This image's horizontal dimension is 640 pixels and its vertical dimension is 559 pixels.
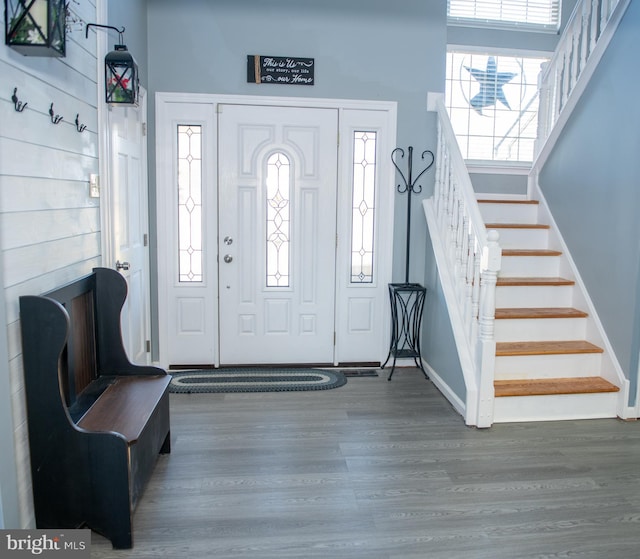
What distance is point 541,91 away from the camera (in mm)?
Answer: 4668

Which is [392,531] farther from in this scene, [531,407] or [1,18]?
[1,18]

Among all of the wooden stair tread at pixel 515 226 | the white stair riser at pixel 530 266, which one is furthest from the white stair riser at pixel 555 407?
the wooden stair tread at pixel 515 226

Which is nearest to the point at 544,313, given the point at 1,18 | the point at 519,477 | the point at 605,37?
the point at 519,477

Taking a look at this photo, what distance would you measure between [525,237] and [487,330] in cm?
147

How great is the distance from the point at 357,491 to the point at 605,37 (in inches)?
133

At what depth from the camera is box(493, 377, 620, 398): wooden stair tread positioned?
11.2ft

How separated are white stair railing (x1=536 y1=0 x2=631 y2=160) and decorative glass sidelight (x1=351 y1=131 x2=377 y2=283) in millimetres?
1442

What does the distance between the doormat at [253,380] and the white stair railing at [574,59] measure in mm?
2586

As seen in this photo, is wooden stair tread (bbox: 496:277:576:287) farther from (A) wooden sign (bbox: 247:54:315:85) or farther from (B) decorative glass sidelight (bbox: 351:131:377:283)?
(A) wooden sign (bbox: 247:54:315:85)

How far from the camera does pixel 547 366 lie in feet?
12.0

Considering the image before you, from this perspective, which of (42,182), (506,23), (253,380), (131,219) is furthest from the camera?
(506,23)

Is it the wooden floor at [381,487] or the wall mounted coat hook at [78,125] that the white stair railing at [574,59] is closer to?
the wooden floor at [381,487]

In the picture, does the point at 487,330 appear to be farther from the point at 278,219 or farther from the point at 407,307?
the point at 278,219

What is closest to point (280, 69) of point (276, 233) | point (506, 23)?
point (276, 233)
